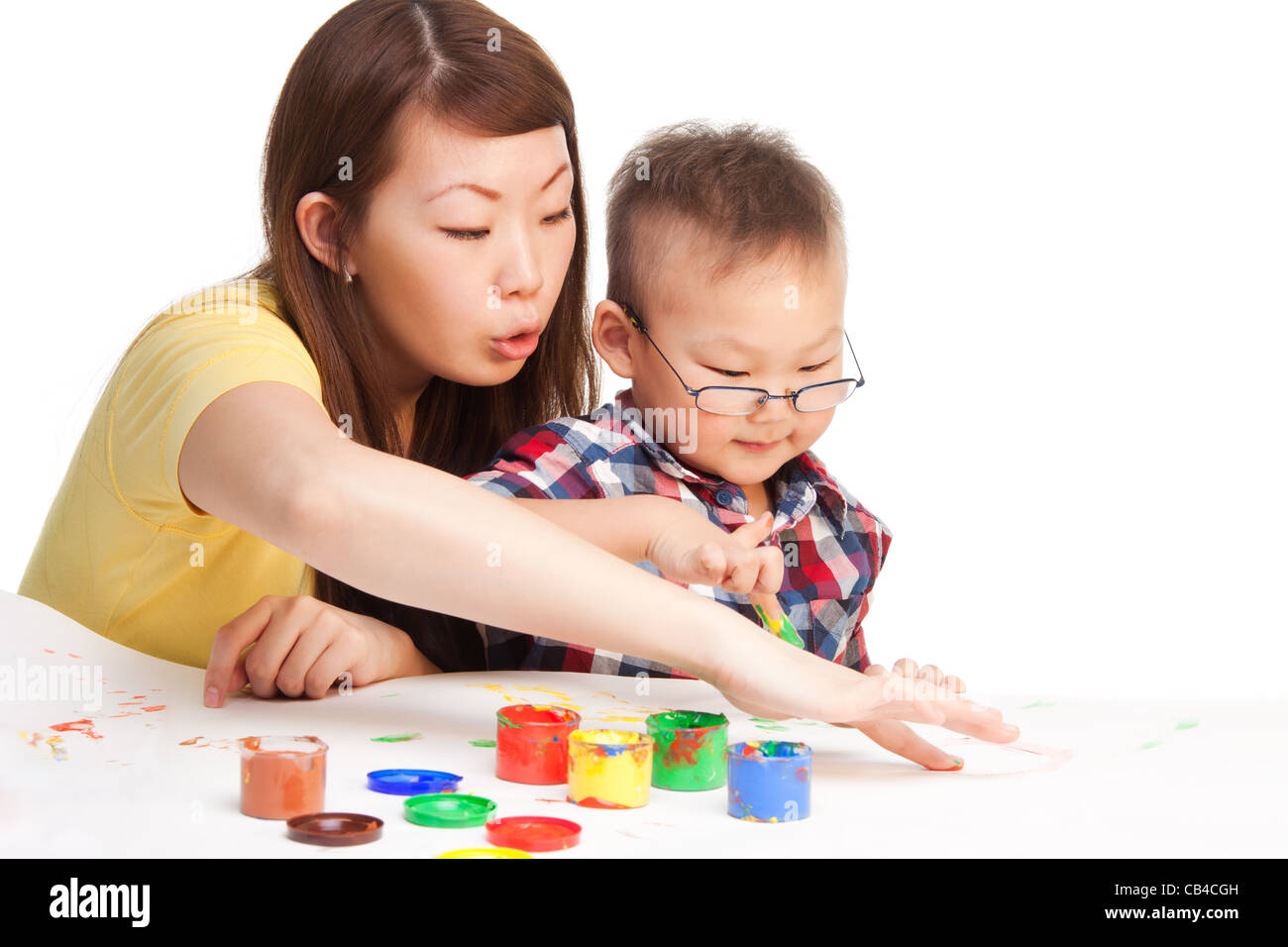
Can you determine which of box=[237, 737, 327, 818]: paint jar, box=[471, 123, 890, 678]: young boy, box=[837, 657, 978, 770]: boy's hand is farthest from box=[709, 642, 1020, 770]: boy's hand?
box=[471, 123, 890, 678]: young boy

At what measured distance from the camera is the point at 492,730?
4.24 ft

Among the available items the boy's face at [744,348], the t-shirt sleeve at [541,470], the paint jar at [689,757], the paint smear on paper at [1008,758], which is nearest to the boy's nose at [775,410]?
the boy's face at [744,348]

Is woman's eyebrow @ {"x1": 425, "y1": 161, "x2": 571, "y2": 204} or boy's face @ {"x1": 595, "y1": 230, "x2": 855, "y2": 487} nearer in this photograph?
woman's eyebrow @ {"x1": 425, "y1": 161, "x2": 571, "y2": 204}

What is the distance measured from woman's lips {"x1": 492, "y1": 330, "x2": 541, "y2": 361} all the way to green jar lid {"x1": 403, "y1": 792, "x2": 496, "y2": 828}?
830 mm

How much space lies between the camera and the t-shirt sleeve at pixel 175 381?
132 centimetres

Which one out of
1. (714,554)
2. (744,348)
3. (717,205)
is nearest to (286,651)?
(714,554)

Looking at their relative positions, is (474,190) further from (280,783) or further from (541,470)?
(280,783)

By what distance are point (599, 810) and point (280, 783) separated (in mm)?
246

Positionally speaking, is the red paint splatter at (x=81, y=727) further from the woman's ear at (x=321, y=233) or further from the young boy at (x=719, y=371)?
the woman's ear at (x=321, y=233)

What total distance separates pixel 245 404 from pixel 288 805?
45cm

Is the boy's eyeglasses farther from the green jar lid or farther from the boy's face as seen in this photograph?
the green jar lid

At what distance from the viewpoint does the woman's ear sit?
1.70 m

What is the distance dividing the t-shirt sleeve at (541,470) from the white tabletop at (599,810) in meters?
0.27
